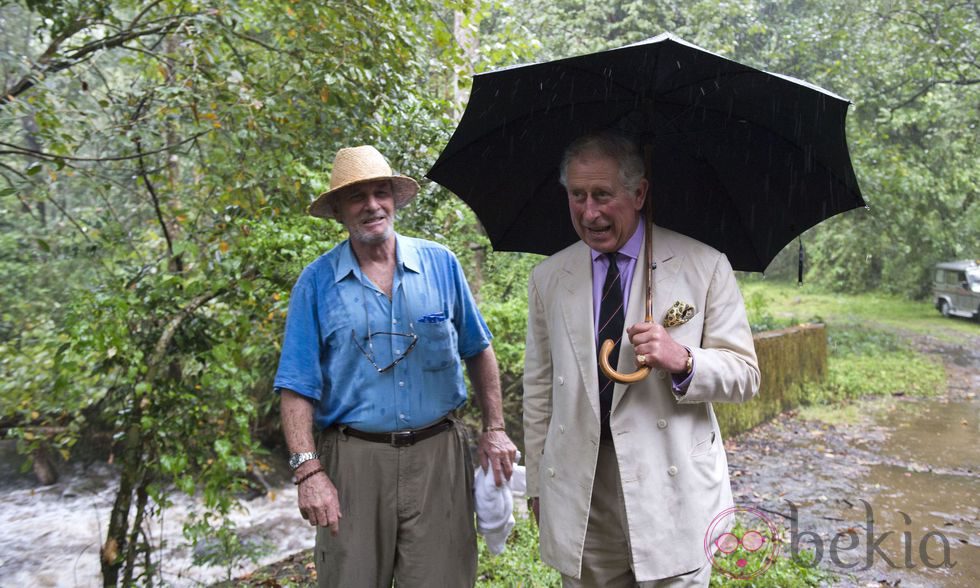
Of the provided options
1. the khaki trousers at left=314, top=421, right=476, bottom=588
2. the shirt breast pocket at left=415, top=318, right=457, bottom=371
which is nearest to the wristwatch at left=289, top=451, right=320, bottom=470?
the khaki trousers at left=314, top=421, right=476, bottom=588

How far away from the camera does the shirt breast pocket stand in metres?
2.81

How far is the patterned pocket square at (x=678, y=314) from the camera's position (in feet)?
7.44

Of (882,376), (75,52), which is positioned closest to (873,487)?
(882,376)

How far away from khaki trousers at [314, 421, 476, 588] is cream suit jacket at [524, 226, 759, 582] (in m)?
0.50

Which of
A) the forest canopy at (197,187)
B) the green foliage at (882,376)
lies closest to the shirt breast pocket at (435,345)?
the forest canopy at (197,187)

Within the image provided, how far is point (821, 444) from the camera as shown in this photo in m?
8.09

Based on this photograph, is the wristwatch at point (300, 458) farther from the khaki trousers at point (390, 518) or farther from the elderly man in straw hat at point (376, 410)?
the khaki trousers at point (390, 518)

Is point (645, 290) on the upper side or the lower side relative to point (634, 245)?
lower

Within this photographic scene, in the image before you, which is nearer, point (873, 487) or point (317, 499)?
point (317, 499)

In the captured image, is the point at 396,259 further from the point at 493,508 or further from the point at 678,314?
the point at 678,314

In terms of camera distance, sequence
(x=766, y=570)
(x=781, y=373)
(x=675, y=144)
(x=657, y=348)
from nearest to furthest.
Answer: (x=657, y=348) < (x=675, y=144) < (x=766, y=570) < (x=781, y=373)

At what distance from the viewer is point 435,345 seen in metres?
2.82

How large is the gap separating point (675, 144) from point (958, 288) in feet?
68.6

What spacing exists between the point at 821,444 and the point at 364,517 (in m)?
6.79
